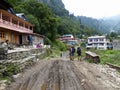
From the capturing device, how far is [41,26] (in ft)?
207

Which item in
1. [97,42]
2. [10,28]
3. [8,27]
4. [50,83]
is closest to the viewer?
[50,83]

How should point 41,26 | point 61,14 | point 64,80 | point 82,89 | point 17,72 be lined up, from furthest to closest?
point 61,14 < point 41,26 < point 17,72 < point 64,80 < point 82,89

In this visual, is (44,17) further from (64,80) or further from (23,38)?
(64,80)

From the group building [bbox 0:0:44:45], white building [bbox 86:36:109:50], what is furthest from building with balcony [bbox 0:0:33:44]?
white building [bbox 86:36:109:50]

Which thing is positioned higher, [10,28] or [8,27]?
[8,27]

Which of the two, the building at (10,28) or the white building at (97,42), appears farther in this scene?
the white building at (97,42)

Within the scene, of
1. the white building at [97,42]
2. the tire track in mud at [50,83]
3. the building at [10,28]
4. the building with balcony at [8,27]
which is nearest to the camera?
the tire track in mud at [50,83]

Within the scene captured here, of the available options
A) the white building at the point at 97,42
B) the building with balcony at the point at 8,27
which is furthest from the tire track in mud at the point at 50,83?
the white building at the point at 97,42

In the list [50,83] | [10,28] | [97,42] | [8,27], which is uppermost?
[8,27]

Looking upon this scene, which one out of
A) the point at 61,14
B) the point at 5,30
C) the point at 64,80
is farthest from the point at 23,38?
the point at 61,14

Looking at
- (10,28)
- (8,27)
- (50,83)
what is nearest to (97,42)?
(10,28)

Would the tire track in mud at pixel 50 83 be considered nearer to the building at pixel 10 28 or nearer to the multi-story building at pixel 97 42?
the building at pixel 10 28

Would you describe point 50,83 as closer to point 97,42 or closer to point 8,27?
point 8,27

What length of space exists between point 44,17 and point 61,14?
11432cm
